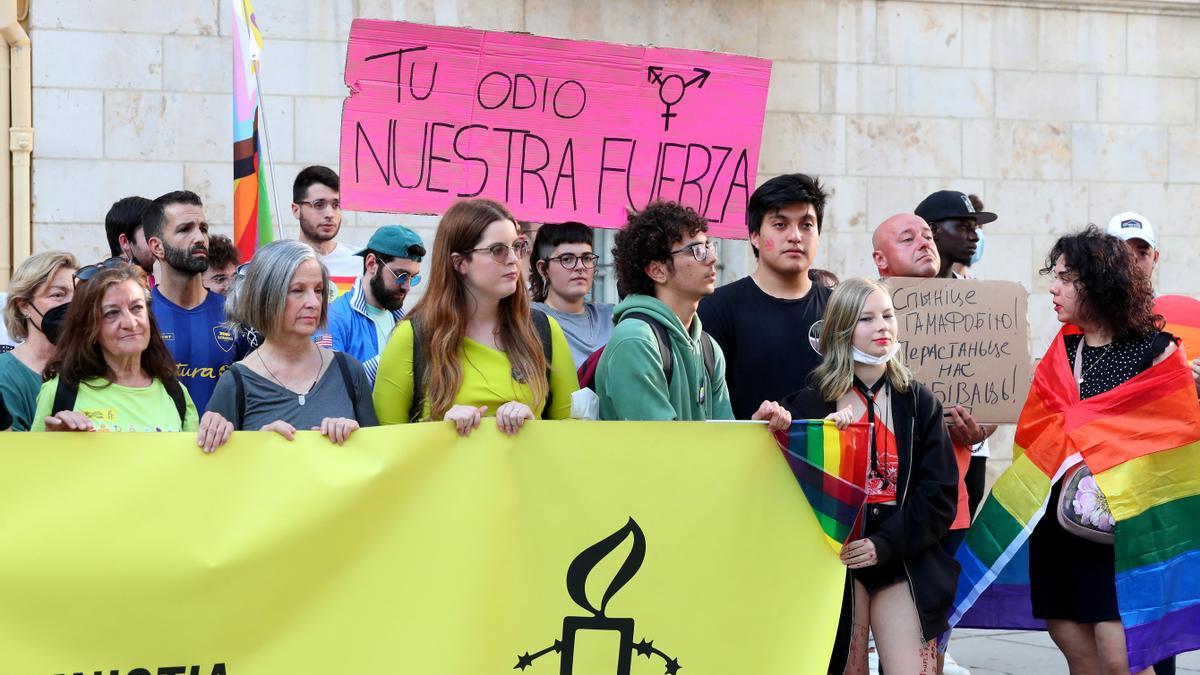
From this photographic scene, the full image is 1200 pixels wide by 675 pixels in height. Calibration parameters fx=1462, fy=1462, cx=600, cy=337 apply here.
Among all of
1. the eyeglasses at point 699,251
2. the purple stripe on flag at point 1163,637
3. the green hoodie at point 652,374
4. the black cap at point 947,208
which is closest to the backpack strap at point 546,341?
the green hoodie at point 652,374

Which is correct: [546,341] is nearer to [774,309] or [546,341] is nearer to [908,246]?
[774,309]

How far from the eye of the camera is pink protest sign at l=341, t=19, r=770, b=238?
241 inches

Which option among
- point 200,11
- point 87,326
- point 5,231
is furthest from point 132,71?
point 87,326

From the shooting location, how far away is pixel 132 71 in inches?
357

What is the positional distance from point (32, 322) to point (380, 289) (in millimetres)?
1432

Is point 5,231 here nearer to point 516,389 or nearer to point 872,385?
point 516,389

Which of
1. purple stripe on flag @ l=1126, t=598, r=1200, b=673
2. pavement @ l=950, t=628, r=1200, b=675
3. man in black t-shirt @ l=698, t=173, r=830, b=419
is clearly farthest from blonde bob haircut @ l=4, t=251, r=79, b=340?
pavement @ l=950, t=628, r=1200, b=675

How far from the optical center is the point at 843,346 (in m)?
4.82

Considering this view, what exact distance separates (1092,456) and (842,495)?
49.8 inches

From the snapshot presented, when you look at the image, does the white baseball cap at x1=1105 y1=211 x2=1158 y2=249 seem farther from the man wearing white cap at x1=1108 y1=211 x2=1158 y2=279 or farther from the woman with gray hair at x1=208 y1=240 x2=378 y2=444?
the woman with gray hair at x1=208 y1=240 x2=378 y2=444

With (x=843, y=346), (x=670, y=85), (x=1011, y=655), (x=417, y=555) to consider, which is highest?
(x=670, y=85)

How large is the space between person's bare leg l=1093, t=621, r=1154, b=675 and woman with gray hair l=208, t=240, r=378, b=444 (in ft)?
8.83

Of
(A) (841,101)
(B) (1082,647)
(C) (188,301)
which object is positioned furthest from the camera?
(A) (841,101)

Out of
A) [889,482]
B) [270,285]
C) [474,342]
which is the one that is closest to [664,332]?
[474,342]
